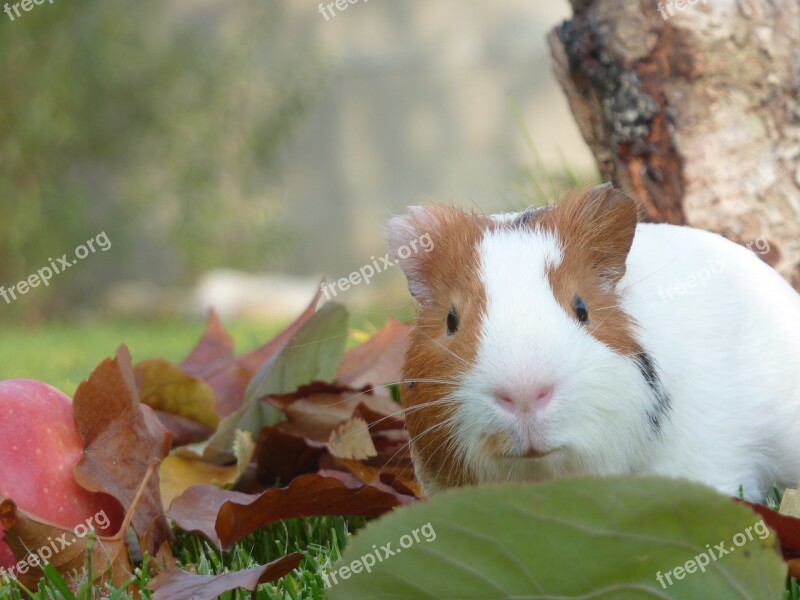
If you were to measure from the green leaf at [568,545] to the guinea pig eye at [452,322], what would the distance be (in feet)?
1.85

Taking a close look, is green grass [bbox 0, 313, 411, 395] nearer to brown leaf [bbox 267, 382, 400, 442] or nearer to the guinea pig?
brown leaf [bbox 267, 382, 400, 442]

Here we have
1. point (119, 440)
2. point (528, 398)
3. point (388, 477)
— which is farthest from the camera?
point (388, 477)

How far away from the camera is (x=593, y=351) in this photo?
1.52 meters

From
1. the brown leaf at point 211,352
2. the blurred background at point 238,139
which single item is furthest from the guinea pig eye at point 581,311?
the blurred background at point 238,139

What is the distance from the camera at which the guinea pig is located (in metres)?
1.47

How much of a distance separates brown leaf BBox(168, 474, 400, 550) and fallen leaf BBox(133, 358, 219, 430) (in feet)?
1.80

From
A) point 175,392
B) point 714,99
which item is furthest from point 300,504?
point 714,99

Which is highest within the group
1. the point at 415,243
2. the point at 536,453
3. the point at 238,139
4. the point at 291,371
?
the point at 238,139

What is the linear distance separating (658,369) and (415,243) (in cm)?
51

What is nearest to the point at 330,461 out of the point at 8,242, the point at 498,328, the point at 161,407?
the point at 161,407

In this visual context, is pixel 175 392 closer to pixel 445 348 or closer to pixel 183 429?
pixel 183 429

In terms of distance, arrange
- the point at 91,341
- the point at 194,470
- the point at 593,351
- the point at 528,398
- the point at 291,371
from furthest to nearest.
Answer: the point at 91,341, the point at 291,371, the point at 194,470, the point at 593,351, the point at 528,398

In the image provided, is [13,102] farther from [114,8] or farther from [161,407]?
[161,407]

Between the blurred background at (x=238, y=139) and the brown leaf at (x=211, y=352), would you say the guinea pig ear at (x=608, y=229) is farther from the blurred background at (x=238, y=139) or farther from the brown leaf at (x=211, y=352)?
the blurred background at (x=238, y=139)
